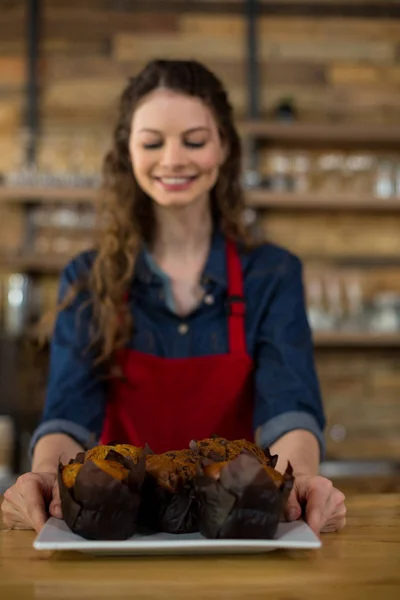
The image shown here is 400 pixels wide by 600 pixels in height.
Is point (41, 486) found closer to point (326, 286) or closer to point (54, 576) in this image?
point (54, 576)

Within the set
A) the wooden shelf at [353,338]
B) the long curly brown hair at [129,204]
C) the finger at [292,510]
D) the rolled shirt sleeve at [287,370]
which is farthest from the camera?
the wooden shelf at [353,338]

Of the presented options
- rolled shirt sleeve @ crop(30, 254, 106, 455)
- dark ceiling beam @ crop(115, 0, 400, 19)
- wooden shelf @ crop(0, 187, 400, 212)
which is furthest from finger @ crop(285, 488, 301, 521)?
dark ceiling beam @ crop(115, 0, 400, 19)

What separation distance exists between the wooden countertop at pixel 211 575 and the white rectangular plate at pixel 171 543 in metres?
0.01

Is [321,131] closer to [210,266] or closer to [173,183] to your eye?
[210,266]

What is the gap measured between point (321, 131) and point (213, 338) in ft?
7.88

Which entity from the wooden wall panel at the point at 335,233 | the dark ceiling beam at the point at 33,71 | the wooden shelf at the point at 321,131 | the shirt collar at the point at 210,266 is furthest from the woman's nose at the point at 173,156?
the dark ceiling beam at the point at 33,71

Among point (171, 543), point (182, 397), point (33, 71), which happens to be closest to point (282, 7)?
point (33, 71)

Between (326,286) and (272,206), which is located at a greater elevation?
(272,206)

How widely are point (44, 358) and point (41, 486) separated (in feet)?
9.11

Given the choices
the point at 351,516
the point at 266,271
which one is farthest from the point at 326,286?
the point at 351,516

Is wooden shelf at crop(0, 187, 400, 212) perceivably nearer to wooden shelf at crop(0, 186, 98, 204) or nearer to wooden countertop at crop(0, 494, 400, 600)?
wooden shelf at crop(0, 186, 98, 204)

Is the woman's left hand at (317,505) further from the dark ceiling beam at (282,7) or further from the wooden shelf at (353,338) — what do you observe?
the dark ceiling beam at (282,7)

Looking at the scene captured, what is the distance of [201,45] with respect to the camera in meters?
4.08

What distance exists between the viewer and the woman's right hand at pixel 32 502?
0.89 metres
